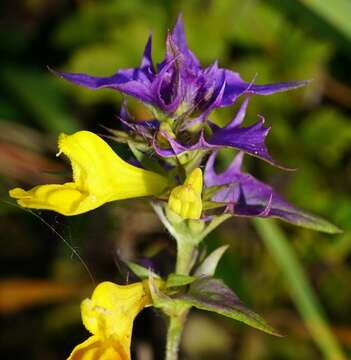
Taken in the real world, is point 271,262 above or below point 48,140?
above

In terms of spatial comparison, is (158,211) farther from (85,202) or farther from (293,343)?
(293,343)

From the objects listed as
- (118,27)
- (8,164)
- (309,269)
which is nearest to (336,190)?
(309,269)

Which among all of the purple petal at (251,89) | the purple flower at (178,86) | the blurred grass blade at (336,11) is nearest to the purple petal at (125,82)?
the purple flower at (178,86)

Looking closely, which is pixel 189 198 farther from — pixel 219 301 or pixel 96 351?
pixel 96 351

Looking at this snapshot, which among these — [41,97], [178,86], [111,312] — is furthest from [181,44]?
[41,97]

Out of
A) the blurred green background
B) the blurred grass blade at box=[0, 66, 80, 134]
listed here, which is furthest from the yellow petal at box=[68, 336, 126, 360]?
the blurred grass blade at box=[0, 66, 80, 134]

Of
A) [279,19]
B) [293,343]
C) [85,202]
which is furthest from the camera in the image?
[279,19]
